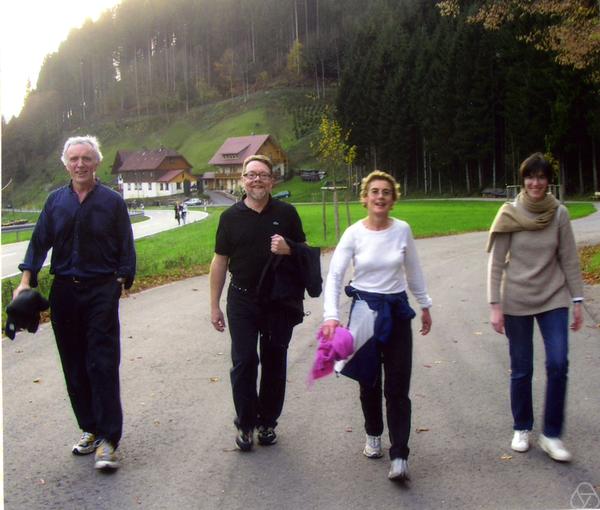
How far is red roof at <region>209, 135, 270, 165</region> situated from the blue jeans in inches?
127

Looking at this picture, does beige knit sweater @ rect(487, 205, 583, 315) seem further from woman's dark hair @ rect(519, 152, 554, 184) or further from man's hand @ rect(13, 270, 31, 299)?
man's hand @ rect(13, 270, 31, 299)

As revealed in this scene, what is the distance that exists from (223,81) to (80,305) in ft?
12.2

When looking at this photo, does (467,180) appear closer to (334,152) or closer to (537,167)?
(334,152)

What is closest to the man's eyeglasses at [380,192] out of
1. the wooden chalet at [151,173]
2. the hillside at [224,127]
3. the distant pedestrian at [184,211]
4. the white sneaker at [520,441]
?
the white sneaker at [520,441]

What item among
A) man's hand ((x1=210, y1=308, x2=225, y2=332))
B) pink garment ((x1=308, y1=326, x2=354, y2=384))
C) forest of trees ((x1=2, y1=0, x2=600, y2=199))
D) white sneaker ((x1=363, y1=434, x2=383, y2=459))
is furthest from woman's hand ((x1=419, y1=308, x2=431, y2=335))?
forest of trees ((x1=2, y1=0, x2=600, y2=199))

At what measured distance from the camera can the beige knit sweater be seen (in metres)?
4.03

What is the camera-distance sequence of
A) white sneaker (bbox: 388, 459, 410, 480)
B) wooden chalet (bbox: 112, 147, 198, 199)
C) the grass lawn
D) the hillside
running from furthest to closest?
the hillside, wooden chalet (bbox: 112, 147, 198, 199), the grass lawn, white sneaker (bbox: 388, 459, 410, 480)

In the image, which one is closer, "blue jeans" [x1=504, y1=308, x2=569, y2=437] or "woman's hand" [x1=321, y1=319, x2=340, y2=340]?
"woman's hand" [x1=321, y1=319, x2=340, y2=340]

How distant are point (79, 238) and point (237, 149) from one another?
3170 millimetres

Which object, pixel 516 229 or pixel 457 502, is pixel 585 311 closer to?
pixel 516 229

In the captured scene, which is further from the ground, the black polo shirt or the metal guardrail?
the metal guardrail

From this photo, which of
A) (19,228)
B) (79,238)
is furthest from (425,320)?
(19,228)

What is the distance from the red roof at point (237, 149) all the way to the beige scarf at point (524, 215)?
297 centimetres

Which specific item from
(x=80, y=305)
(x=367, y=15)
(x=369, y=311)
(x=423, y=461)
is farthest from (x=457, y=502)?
(x=367, y=15)
